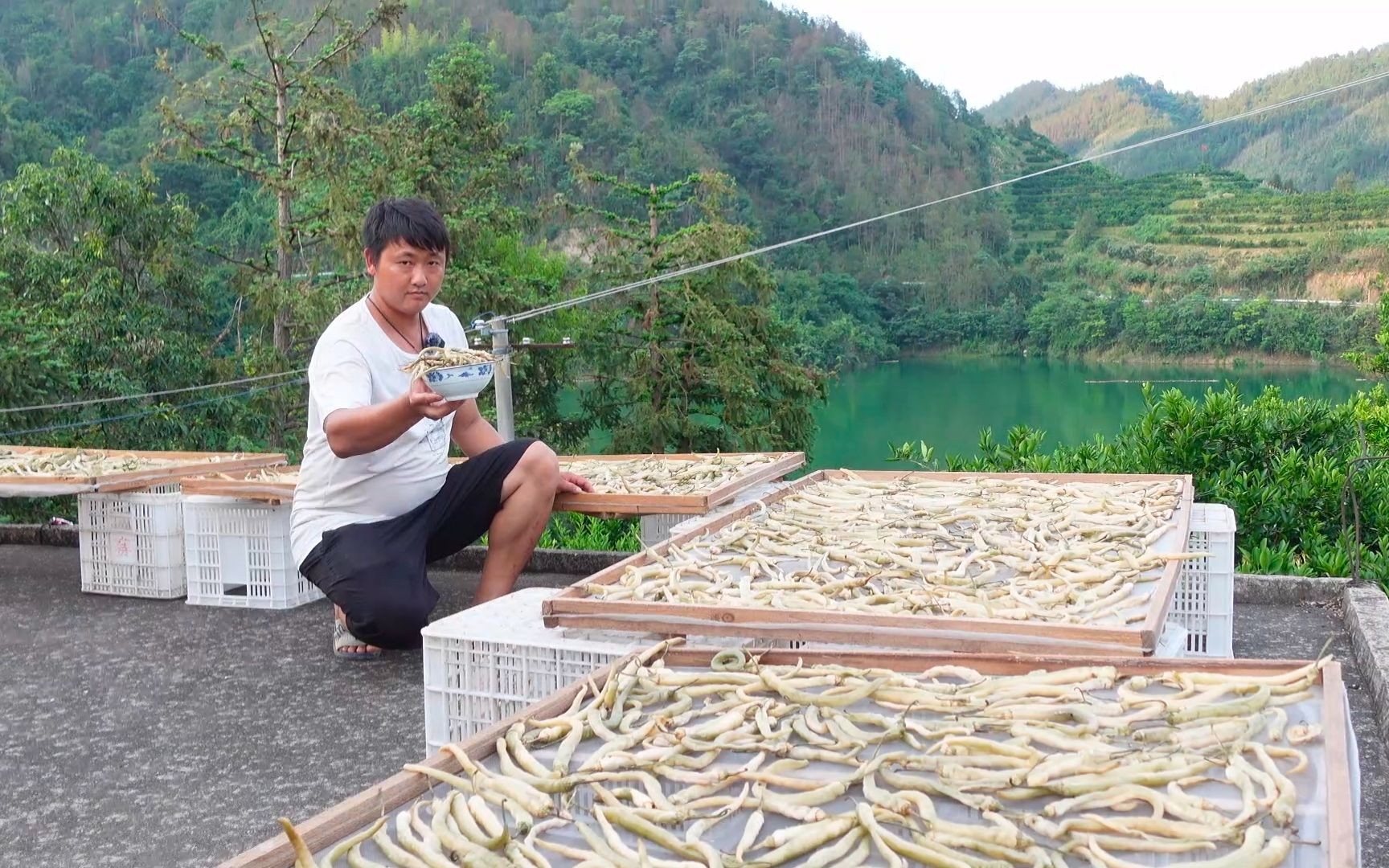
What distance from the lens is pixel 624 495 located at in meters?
4.07

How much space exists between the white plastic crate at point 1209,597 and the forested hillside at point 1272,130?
1904 inches

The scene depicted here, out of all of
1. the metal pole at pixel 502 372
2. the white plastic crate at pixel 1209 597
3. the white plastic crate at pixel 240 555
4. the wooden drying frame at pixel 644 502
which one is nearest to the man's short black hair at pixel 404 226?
the wooden drying frame at pixel 644 502

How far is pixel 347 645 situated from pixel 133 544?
4.86 feet

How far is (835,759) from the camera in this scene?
1738mm

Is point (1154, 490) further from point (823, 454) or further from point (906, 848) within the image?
point (823, 454)

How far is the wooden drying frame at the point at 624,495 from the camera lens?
4.03 meters

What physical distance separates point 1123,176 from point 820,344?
75.8 ft

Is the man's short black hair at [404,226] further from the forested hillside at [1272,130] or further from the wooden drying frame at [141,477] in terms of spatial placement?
the forested hillside at [1272,130]

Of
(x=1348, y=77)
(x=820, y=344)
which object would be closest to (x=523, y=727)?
(x=820, y=344)

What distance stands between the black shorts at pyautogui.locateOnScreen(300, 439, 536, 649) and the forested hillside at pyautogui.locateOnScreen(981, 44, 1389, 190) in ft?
161

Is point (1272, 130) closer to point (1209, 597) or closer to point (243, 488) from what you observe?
point (1209, 597)

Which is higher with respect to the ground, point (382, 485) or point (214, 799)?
point (382, 485)

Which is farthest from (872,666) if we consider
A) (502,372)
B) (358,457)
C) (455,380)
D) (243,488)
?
(502,372)

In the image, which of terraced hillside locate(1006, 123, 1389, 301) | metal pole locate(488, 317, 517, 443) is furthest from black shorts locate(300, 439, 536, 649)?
terraced hillside locate(1006, 123, 1389, 301)
